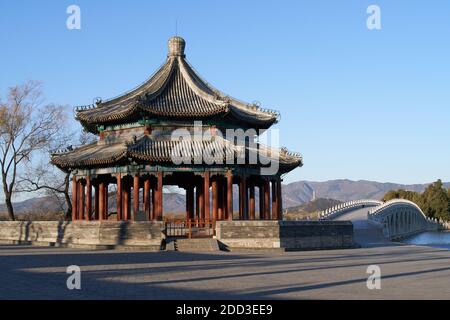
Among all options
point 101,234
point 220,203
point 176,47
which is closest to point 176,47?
point 176,47

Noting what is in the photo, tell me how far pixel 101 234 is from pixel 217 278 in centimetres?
1547

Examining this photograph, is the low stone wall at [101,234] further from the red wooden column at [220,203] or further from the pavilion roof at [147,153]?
the red wooden column at [220,203]

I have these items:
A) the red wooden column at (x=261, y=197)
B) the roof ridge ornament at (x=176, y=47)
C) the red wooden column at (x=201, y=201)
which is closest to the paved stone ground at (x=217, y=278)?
the red wooden column at (x=201, y=201)

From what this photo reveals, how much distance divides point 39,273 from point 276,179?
21710 millimetres

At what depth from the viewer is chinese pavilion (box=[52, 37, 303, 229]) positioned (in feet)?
111

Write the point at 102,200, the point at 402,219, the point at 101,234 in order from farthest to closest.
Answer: the point at 402,219 < the point at 102,200 < the point at 101,234

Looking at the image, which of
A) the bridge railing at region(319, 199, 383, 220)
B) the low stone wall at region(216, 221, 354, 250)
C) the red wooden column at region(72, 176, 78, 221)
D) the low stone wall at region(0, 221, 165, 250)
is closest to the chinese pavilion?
the red wooden column at region(72, 176, 78, 221)

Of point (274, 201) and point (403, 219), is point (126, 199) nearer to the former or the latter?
point (274, 201)

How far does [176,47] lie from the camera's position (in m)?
41.2

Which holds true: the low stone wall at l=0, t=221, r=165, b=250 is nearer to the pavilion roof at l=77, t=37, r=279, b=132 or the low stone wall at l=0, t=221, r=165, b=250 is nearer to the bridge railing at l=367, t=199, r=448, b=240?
the pavilion roof at l=77, t=37, r=279, b=132
